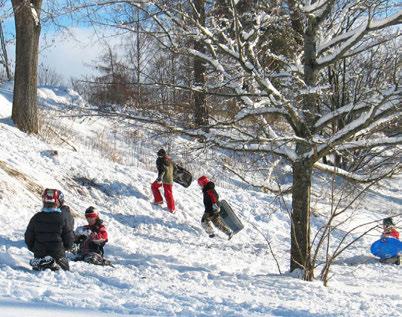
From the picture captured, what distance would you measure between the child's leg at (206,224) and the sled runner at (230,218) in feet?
1.47

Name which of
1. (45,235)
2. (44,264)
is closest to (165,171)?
(45,235)

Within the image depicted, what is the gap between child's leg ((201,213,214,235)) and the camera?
42.0 ft

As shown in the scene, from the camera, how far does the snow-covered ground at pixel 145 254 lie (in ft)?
19.3

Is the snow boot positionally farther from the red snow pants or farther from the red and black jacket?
the red and black jacket

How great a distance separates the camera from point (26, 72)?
48.0ft

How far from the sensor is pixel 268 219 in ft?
50.3

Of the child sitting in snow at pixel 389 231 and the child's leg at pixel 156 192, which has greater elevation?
the child's leg at pixel 156 192

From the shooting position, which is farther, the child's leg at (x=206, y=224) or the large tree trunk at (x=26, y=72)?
the large tree trunk at (x=26, y=72)

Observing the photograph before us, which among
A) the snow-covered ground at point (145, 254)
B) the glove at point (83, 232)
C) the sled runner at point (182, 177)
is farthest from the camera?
the sled runner at point (182, 177)

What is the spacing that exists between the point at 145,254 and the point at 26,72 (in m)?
7.02

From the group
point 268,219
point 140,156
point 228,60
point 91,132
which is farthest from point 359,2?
point 91,132

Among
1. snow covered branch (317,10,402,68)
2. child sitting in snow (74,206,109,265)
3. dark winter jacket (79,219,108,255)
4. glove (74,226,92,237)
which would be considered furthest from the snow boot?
snow covered branch (317,10,402,68)

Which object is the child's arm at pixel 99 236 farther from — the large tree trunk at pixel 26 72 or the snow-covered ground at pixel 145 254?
the large tree trunk at pixel 26 72

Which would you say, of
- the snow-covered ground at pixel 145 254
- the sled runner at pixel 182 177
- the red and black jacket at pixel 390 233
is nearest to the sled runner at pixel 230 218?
the snow-covered ground at pixel 145 254
